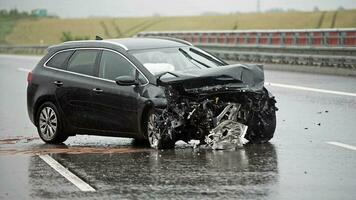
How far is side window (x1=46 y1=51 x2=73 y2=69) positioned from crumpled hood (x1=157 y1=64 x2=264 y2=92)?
221 centimetres

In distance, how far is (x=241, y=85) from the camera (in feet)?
35.6

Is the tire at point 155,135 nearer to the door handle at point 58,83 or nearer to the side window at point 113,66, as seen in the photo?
the side window at point 113,66

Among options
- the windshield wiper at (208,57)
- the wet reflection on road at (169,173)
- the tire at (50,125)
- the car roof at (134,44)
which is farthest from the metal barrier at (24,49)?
the wet reflection on road at (169,173)

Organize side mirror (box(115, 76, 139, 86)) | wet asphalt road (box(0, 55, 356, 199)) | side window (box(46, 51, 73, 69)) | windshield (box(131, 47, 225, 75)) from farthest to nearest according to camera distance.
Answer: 1. side window (box(46, 51, 73, 69))
2. windshield (box(131, 47, 225, 75))
3. side mirror (box(115, 76, 139, 86))
4. wet asphalt road (box(0, 55, 356, 199))

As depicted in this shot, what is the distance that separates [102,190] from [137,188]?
0.35 m

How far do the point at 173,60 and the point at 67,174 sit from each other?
2990 mm

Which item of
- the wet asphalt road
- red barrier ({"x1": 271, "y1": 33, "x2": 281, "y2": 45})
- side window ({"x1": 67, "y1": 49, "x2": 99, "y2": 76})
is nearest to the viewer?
the wet asphalt road

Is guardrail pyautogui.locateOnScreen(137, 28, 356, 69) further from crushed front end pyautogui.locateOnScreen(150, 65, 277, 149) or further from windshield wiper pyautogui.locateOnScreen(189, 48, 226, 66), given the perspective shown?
crushed front end pyautogui.locateOnScreen(150, 65, 277, 149)

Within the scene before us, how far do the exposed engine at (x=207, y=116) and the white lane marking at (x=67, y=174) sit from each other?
1.46 m

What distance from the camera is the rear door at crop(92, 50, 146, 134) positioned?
440 inches

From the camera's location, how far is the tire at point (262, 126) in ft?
37.1

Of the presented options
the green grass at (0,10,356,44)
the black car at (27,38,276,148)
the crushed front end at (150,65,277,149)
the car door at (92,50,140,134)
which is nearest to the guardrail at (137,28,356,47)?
the green grass at (0,10,356,44)

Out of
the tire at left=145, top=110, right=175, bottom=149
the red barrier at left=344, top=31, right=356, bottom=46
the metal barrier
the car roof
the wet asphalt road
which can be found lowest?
the metal barrier

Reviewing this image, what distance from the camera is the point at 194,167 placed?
9.48 meters
